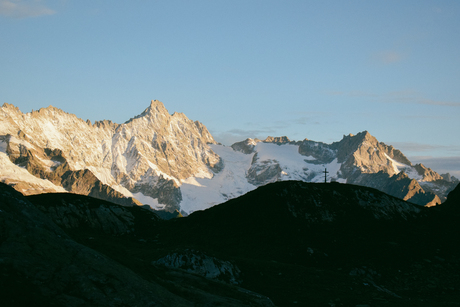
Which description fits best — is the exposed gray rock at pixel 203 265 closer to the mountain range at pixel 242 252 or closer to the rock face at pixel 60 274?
the mountain range at pixel 242 252

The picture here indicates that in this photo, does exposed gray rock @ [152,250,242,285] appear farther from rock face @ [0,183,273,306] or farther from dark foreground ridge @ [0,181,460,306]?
rock face @ [0,183,273,306]

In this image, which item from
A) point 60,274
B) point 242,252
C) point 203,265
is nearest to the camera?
point 60,274

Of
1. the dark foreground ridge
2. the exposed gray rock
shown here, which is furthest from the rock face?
the exposed gray rock

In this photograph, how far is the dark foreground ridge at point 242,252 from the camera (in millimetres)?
23656

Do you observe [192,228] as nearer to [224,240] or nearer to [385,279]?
[224,240]

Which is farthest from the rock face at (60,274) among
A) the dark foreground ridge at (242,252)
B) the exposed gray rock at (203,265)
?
the exposed gray rock at (203,265)

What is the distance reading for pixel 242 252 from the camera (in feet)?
210

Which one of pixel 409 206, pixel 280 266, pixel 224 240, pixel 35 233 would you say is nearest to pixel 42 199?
pixel 224 240

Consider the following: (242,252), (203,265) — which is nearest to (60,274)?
(203,265)

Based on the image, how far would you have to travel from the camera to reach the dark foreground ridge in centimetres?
2366

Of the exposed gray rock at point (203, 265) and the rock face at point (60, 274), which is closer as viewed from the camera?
the rock face at point (60, 274)

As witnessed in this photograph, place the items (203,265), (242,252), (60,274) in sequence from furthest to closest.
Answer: (242,252) < (203,265) < (60,274)

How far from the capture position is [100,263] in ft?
84.5

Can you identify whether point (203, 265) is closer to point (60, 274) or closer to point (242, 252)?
point (242, 252)
